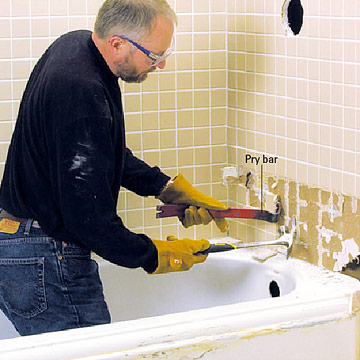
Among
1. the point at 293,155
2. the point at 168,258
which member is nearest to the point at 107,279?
the point at 168,258

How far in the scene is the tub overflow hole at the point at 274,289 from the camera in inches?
104

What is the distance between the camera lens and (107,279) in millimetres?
2818

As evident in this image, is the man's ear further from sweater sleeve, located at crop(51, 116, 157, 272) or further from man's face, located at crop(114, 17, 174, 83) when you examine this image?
sweater sleeve, located at crop(51, 116, 157, 272)

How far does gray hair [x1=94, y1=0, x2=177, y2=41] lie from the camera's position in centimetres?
213

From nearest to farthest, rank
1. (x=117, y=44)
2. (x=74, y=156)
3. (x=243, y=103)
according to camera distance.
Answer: (x=74, y=156)
(x=117, y=44)
(x=243, y=103)

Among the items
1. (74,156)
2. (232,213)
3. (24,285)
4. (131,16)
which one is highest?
(131,16)

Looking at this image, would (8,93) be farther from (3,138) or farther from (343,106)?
(343,106)

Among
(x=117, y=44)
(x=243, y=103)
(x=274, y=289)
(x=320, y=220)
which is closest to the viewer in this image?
(x=117, y=44)

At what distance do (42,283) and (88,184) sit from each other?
342mm

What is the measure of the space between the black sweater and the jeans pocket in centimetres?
11

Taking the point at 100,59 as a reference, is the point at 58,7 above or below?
above

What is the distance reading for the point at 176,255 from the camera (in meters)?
2.31

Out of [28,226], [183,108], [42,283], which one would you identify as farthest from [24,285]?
[183,108]

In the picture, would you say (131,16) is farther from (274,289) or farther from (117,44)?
(274,289)
